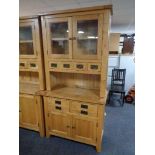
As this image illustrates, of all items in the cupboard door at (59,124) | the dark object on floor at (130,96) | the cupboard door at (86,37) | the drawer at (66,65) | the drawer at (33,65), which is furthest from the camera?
the dark object on floor at (130,96)

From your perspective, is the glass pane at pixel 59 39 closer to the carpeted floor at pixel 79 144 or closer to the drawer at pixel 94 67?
the drawer at pixel 94 67

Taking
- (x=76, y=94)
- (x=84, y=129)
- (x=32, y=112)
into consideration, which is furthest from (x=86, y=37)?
(x=32, y=112)

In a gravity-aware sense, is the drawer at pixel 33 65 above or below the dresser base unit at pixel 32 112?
above

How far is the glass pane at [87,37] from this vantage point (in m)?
1.97

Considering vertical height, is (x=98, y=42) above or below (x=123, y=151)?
above

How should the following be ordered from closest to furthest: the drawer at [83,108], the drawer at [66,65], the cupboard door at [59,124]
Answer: the drawer at [83,108], the drawer at [66,65], the cupboard door at [59,124]

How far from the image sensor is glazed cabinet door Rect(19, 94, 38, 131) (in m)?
2.42

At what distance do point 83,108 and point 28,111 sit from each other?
1036 mm

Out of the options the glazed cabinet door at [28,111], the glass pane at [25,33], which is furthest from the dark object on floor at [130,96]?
the glass pane at [25,33]
